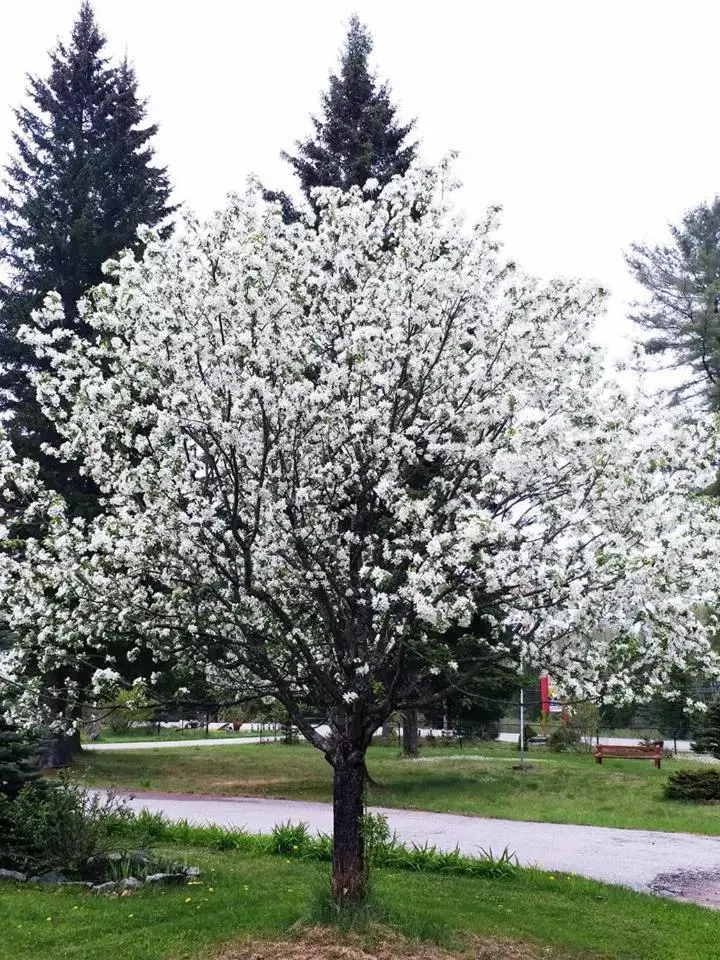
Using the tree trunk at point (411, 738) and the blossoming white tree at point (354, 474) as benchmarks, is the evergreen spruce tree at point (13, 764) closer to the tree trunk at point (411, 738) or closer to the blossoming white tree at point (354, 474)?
the blossoming white tree at point (354, 474)

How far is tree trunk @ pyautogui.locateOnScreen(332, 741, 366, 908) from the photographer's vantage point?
7.02m

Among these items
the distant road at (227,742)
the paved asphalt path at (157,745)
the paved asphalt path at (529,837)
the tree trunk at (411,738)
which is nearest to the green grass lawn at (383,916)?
the paved asphalt path at (529,837)

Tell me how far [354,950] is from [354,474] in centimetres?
356

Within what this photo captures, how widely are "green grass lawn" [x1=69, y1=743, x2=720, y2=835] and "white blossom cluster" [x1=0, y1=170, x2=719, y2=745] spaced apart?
8840 millimetres

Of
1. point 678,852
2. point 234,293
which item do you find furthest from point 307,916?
point 678,852

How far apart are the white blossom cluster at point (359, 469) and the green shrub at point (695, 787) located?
12.0 m

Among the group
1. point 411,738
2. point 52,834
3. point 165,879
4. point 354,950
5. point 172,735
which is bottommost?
point 172,735

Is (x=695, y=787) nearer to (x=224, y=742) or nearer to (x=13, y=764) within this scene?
(x=13, y=764)

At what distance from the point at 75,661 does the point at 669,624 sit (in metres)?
5.28

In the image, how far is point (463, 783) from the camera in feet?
62.9

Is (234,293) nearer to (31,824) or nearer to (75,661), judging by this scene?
(75,661)

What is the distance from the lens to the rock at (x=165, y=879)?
29.5 ft

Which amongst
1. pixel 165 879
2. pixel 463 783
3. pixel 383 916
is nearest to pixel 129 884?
pixel 165 879

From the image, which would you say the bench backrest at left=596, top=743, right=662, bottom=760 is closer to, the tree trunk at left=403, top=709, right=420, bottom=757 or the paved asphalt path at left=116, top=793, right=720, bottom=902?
the tree trunk at left=403, top=709, right=420, bottom=757
